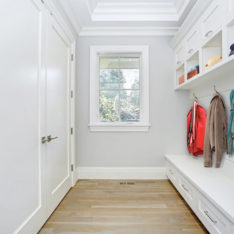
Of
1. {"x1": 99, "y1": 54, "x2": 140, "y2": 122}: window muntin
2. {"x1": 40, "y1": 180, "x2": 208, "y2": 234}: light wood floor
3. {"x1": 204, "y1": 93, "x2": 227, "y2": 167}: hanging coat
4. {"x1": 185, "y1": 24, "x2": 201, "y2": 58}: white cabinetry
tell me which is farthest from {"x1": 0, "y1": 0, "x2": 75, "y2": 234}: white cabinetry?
{"x1": 204, "y1": 93, "x2": 227, "y2": 167}: hanging coat

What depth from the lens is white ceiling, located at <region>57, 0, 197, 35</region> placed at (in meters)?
2.32

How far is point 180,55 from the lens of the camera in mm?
2439

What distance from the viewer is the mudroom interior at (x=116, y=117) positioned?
125 cm

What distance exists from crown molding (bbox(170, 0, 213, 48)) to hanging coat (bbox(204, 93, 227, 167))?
0.93m

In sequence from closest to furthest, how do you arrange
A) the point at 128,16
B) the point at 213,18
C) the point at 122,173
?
the point at 213,18, the point at 128,16, the point at 122,173

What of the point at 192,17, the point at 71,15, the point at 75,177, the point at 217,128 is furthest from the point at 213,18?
the point at 75,177

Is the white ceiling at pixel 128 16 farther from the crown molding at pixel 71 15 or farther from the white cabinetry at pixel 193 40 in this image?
the white cabinetry at pixel 193 40

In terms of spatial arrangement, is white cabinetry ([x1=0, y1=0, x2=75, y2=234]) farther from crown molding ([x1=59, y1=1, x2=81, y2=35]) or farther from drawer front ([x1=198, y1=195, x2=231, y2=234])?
drawer front ([x1=198, y1=195, x2=231, y2=234])

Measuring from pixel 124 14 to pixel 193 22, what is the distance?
1.07 m

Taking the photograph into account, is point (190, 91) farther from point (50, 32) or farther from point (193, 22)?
point (50, 32)

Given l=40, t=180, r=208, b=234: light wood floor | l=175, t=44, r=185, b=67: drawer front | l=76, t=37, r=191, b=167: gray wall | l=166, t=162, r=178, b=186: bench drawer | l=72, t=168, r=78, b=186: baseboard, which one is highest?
l=175, t=44, r=185, b=67: drawer front

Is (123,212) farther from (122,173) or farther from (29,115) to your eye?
(29,115)

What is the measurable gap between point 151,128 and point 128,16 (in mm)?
1816

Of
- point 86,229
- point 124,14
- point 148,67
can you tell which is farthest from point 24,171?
point 124,14
